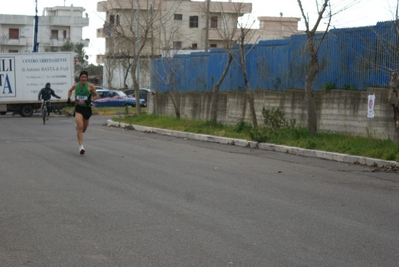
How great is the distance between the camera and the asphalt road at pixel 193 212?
23.9 ft

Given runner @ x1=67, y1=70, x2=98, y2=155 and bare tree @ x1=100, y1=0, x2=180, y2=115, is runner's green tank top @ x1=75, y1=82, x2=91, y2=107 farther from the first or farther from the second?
bare tree @ x1=100, y1=0, x2=180, y2=115

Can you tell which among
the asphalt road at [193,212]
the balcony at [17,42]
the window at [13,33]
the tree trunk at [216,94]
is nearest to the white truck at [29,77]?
the tree trunk at [216,94]

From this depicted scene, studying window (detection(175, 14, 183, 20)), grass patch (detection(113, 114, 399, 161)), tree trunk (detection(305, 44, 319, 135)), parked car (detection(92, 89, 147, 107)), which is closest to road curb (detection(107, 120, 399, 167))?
grass patch (detection(113, 114, 399, 161))

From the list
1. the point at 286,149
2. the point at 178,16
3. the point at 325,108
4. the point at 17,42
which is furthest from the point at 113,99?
the point at 17,42

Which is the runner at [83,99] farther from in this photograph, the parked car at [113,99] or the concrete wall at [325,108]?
the parked car at [113,99]

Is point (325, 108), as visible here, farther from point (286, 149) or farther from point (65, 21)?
point (65, 21)

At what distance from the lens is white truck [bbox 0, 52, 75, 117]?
4272 centimetres

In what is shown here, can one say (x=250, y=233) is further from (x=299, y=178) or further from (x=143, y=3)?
(x=143, y=3)

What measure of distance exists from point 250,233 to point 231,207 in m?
1.73

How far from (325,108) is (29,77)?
26.0 metres

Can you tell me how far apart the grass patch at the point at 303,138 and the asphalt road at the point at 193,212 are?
98cm

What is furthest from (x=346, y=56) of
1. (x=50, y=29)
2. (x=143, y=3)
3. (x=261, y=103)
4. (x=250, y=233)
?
(x=50, y=29)

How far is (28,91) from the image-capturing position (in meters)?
43.1

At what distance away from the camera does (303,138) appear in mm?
19844
